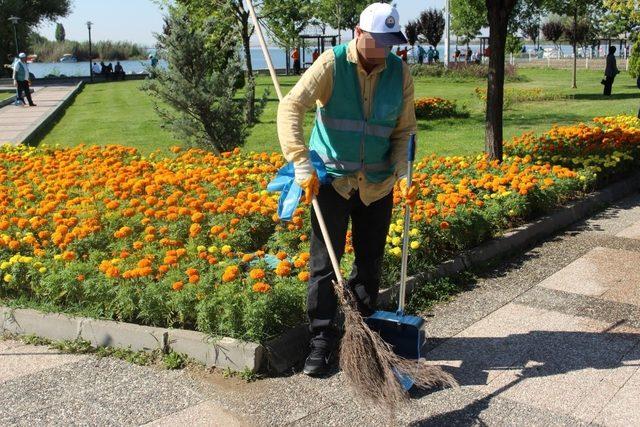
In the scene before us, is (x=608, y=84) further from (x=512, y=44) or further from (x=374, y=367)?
(x=374, y=367)

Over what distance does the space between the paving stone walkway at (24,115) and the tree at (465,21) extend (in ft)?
74.4

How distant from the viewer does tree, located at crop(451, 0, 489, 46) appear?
41.1 m

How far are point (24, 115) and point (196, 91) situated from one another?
11.8 metres

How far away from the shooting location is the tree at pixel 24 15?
140 feet

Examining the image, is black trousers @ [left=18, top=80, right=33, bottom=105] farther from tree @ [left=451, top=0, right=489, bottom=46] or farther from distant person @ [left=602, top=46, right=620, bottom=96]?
tree @ [left=451, top=0, right=489, bottom=46]

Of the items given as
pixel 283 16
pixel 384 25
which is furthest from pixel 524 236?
pixel 283 16

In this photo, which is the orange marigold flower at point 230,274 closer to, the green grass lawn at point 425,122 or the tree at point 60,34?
the green grass lawn at point 425,122

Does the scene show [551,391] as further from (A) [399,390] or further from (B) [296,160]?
(B) [296,160]

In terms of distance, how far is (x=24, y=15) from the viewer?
4584cm

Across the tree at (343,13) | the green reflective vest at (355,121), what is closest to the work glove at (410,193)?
the green reflective vest at (355,121)

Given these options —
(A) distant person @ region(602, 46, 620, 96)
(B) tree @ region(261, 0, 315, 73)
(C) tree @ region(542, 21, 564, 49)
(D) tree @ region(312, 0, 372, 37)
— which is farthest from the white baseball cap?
(C) tree @ region(542, 21, 564, 49)

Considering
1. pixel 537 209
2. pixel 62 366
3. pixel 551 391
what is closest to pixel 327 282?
pixel 551 391

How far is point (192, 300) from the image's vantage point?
165 inches

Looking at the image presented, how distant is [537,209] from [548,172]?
2.84 ft
